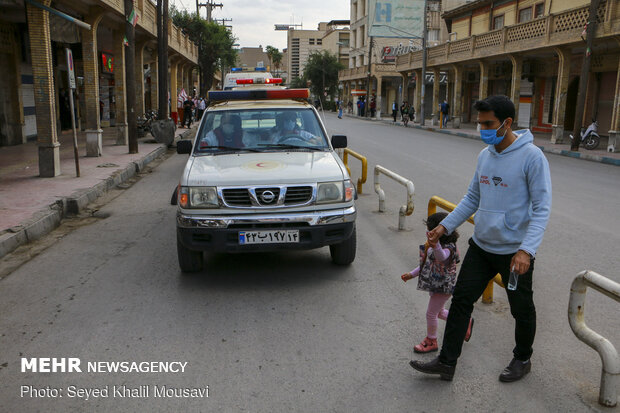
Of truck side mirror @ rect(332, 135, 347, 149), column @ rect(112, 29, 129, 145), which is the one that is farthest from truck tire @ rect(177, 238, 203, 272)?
column @ rect(112, 29, 129, 145)

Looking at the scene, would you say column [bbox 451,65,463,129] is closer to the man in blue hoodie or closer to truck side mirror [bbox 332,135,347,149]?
truck side mirror [bbox 332,135,347,149]

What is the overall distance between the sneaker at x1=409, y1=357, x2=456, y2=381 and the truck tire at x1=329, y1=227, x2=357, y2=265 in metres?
2.16

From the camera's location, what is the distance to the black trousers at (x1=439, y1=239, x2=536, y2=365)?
10.9 ft

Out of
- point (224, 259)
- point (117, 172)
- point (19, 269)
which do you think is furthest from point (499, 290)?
point (117, 172)

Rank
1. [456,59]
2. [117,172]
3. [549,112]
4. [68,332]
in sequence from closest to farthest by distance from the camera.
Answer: [68,332] → [117,172] → [549,112] → [456,59]

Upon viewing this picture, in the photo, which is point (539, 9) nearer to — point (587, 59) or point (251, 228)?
point (587, 59)

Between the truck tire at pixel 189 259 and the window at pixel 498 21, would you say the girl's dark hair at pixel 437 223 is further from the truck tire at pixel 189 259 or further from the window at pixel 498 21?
the window at pixel 498 21

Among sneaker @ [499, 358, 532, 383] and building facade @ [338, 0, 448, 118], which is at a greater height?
building facade @ [338, 0, 448, 118]

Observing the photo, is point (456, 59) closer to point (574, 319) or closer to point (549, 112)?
point (549, 112)

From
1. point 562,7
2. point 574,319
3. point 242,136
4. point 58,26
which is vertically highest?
point 562,7

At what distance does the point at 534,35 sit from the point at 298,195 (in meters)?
23.4

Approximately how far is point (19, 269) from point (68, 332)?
2.14 metres

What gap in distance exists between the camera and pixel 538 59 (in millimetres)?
30406

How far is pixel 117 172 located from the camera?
12219mm
